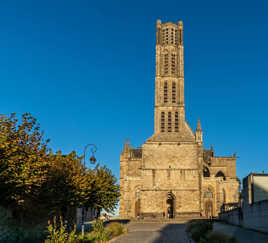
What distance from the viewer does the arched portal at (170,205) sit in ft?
168

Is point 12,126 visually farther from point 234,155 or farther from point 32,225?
point 234,155

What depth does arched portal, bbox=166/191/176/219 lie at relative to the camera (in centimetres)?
5106

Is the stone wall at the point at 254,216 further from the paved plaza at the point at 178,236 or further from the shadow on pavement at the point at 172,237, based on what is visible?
the shadow on pavement at the point at 172,237

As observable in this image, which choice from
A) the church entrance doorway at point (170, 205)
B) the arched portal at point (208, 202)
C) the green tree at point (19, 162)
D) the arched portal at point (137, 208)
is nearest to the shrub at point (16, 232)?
the green tree at point (19, 162)

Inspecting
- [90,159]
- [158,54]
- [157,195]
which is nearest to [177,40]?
[158,54]

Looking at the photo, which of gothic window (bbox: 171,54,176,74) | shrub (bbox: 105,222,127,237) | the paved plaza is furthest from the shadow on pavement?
gothic window (bbox: 171,54,176,74)

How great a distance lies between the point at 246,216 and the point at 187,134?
A: 31.7m

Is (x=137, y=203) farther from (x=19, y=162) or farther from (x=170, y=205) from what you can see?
(x=19, y=162)

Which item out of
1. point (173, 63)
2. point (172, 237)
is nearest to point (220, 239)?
point (172, 237)

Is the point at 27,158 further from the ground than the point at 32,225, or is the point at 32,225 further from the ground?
the point at 27,158

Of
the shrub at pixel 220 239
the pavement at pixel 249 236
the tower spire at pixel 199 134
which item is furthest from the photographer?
the tower spire at pixel 199 134

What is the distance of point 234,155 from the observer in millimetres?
65688

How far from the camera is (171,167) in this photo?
169 ft

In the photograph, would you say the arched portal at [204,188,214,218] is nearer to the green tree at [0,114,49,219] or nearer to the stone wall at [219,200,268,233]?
the stone wall at [219,200,268,233]
